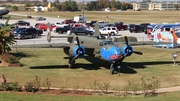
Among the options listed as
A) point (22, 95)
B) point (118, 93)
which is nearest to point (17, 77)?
point (22, 95)

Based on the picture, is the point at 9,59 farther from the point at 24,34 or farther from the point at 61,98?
the point at 24,34

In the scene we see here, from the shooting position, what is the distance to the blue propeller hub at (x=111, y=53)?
29.0 m

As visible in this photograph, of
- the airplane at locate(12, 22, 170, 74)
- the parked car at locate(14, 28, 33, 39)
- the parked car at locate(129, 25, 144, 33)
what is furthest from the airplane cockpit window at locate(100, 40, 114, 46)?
the parked car at locate(129, 25, 144, 33)

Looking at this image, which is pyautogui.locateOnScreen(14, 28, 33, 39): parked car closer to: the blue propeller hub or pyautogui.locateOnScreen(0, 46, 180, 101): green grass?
pyautogui.locateOnScreen(0, 46, 180, 101): green grass

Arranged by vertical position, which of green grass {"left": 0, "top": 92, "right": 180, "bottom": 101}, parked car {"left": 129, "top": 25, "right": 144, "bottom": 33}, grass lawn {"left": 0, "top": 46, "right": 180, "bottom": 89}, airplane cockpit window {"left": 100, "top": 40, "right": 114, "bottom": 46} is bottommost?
parked car {"left": 129, "top": 25, "right": 144, "bottom": 33}

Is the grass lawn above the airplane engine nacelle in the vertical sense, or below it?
below

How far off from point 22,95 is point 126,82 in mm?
8542

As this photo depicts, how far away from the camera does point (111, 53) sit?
96.0 feet

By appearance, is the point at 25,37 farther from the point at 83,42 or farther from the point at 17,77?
the point at 17,77

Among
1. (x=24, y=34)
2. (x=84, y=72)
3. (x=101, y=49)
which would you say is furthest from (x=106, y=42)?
(x=24, y=34)

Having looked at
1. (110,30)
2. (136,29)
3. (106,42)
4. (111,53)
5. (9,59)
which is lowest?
(136,29)

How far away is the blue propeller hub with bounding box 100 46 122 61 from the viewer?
28955 millimetres

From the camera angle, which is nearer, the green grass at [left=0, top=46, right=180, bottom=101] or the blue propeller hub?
the green grass at [left=0, top=46, right=180, bottom=101]

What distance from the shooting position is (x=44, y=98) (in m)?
21.0
